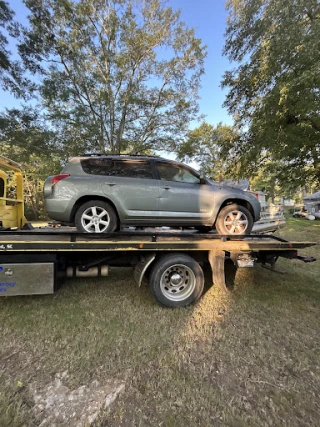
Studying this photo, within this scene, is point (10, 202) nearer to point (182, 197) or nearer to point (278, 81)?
point (182, 197)

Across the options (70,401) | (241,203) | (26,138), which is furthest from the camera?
(26,138)

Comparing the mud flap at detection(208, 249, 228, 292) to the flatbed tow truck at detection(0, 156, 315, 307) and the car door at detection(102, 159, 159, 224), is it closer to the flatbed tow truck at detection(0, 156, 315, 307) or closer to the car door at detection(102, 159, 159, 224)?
the flatbed tow truck at detection(0, 156, 315, 307)

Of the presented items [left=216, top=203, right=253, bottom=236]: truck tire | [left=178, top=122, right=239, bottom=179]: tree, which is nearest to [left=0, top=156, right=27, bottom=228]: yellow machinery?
[left=216, top=203, right=253, bottom=236]: truck tire

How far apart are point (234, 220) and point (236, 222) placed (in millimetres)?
54

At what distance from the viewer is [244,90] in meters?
10.6

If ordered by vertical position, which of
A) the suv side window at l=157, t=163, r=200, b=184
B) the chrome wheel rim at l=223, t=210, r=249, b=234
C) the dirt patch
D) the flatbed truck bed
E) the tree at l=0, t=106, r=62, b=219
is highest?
the tree at l=0, t=106, r=62, b=219

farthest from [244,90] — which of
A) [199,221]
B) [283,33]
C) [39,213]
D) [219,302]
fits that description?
[39,213]

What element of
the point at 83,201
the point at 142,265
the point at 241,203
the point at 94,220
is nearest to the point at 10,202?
the point at 83,201

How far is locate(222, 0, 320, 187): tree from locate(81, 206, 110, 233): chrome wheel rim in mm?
7143

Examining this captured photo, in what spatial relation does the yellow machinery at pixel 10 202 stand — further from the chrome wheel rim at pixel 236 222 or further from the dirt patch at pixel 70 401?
the chrome wheel rim at pixel 236 222

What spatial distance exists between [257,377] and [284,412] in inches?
14.7

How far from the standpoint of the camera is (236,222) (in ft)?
14.3

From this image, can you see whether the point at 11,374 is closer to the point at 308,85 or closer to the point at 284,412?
the point at 284,412

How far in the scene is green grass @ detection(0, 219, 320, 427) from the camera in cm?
192
